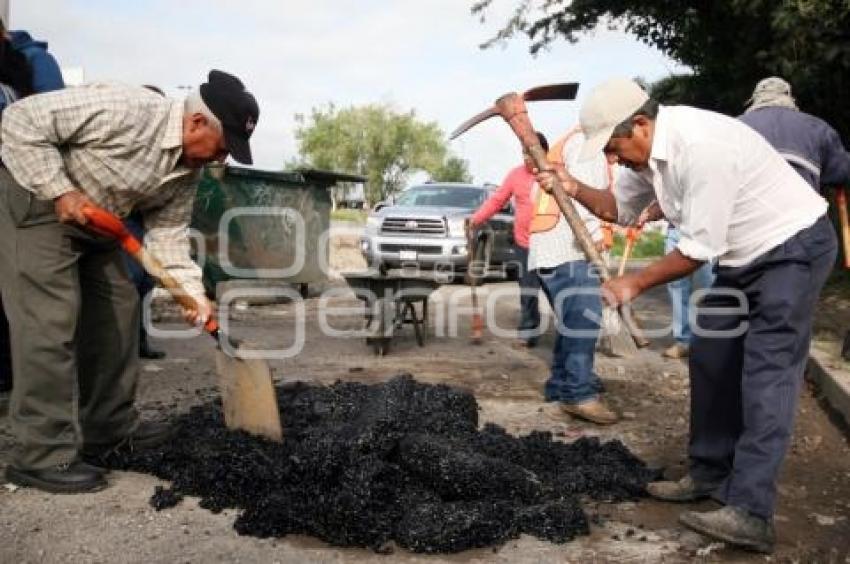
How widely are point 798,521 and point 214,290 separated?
8.34 metres

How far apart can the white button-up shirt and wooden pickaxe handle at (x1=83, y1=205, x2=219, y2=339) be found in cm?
223

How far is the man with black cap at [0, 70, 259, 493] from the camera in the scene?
382 centimetres

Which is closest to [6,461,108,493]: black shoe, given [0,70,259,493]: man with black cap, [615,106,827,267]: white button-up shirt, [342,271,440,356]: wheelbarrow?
[0,70,259,493]: man with black cap

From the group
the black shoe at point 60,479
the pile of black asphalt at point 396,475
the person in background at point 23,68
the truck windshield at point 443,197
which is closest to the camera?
the pile of black asphalt at point 396,475

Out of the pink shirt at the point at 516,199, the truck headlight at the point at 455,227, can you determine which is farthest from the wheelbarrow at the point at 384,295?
the truck headlight at the point at 455,227

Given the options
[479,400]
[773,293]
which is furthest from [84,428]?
[773,293]

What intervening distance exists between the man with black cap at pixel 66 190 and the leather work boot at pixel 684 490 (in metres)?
2.47

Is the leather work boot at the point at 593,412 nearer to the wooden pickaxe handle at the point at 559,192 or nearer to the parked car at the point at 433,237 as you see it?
the wooden pickaxe handle at the point at 559,192

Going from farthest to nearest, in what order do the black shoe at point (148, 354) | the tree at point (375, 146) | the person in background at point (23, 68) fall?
the tree at point (375, 146) → the black shoe at point (148, 354) → the person in background at point (23, 68)

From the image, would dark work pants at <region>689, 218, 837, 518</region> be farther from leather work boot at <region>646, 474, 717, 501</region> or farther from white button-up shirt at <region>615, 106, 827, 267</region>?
leather work boot at <region>646, 474, 717, 501</region>

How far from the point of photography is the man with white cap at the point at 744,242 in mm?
3455

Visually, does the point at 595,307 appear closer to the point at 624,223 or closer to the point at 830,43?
the point at 624,223

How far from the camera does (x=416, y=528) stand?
3645mm

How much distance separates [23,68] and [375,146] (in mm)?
60348
